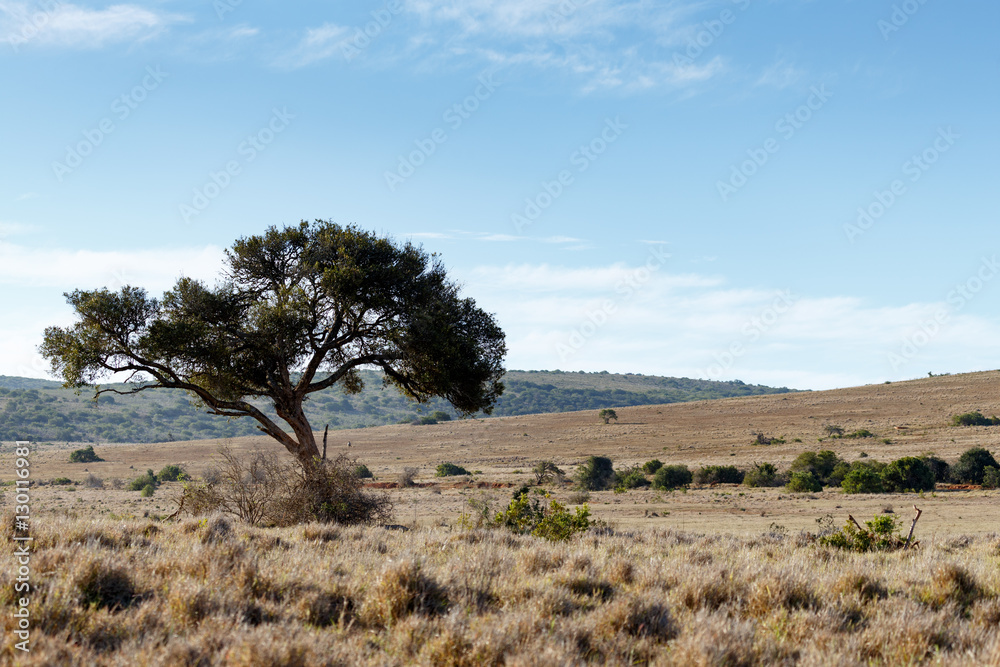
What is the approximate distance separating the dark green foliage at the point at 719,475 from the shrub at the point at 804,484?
5.22 metres

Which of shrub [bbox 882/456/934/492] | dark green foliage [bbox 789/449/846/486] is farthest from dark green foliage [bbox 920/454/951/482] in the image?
dark green foliage [bbox 789/449/846/486]

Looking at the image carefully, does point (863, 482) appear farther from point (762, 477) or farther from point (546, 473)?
point (546, 473)

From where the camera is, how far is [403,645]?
5.79 metres

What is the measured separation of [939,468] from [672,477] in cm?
1601

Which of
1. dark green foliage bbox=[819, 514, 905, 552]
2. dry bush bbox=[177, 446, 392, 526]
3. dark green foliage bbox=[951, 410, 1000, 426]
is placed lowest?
dark green foliage bbox=[951, 410, 1000, 426]

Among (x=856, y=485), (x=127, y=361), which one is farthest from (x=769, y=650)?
(x=856, y=485)

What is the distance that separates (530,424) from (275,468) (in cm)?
7640

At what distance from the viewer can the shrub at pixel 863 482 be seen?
38875 millimetres

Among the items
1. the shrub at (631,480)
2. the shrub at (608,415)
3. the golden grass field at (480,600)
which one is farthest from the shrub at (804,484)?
the shrub at (608,415)

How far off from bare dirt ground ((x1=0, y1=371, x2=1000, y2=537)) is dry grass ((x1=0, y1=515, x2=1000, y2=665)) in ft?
27.7

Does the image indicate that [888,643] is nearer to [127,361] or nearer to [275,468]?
[275,468]

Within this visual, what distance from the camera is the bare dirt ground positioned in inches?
1219

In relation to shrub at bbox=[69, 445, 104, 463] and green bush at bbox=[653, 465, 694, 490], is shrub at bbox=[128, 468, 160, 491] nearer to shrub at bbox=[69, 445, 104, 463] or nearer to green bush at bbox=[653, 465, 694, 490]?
shrub at bbox=[69, 445, 104, 463]

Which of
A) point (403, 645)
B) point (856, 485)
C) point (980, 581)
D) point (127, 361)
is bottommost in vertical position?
point (856, 485)
